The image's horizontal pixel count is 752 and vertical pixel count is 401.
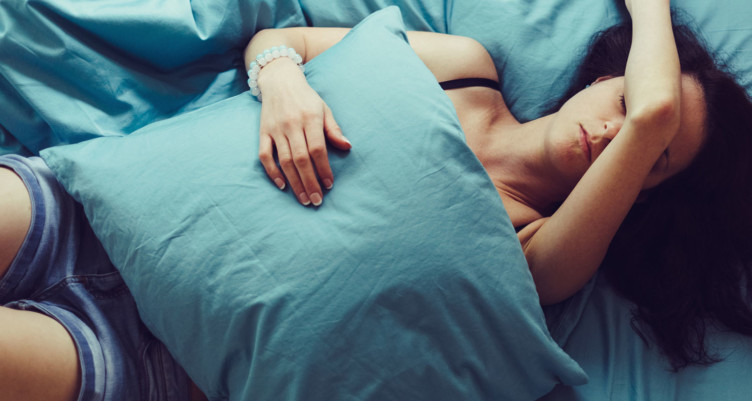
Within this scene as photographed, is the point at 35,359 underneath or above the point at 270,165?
underneath

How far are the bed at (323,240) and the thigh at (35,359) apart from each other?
11cm

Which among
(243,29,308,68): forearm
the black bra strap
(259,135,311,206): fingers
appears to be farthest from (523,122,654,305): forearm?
(243,29,308,68): forearm

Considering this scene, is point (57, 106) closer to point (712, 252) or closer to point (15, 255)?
point (15, 255)

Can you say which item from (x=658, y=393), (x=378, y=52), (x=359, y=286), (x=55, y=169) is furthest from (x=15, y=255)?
(x=658, y=393)

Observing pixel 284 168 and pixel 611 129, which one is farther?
pixel 611 129

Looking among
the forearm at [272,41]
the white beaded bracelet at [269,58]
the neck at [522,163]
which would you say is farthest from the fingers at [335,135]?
the neck at [522,163]

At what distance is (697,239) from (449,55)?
57cm

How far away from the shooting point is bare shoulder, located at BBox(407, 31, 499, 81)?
96 centimetres

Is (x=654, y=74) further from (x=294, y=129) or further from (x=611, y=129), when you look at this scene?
(x=294, y=129)

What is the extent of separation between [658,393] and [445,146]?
55 centimetres

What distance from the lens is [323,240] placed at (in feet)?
2.07

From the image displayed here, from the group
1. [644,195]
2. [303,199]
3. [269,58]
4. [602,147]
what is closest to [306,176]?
[303,199]

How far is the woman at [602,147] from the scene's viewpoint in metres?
0.72

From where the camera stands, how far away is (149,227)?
25.6 inches
